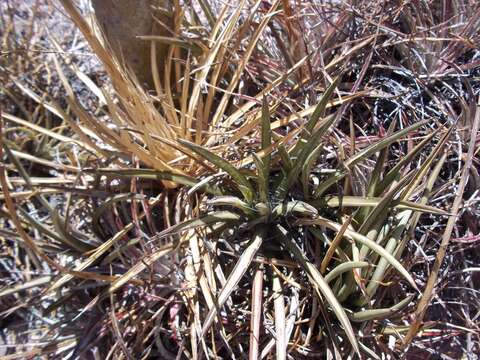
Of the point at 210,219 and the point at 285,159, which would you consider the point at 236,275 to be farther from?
the point at 285,159

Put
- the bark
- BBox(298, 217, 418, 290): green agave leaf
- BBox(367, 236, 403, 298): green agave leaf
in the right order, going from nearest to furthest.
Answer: BBox(298, 217, 418, 290): green agave leaf < BBox(367, 236, 403, 298): green agave leaf < the bark

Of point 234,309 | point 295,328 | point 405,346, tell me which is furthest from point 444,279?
point 234,309

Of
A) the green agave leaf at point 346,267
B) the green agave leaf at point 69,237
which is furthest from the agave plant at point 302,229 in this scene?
the green agave leaf at point 69,237

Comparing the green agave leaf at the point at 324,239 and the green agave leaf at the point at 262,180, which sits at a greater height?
the green agave leaf at the point at 262,180

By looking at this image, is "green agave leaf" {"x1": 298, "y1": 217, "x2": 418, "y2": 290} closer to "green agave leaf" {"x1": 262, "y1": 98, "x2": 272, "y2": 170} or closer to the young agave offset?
the young agave offset

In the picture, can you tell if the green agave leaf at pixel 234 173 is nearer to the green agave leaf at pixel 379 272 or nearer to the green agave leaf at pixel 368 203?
the green agave leaf at pixel 368 203

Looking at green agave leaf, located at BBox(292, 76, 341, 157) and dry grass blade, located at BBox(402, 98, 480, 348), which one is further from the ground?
green agave leaf, located at BBox(292, 76, 341, 157)

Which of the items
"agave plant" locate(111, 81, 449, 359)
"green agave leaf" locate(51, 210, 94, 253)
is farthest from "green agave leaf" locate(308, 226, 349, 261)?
"green agave leaf" locate(51, 210, 94, 253)

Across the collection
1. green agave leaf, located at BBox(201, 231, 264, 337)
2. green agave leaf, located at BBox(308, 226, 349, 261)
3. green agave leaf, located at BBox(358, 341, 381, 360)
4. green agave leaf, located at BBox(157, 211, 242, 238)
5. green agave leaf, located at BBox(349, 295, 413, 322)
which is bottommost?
green agave leaf, located at BBox(358, 341, 381, 360)

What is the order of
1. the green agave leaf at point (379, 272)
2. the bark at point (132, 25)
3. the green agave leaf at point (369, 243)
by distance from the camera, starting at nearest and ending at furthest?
the green agave leaf at point (369, 243) → the green agave leaf at point (379, 272) → the bark at point (132, 25)
